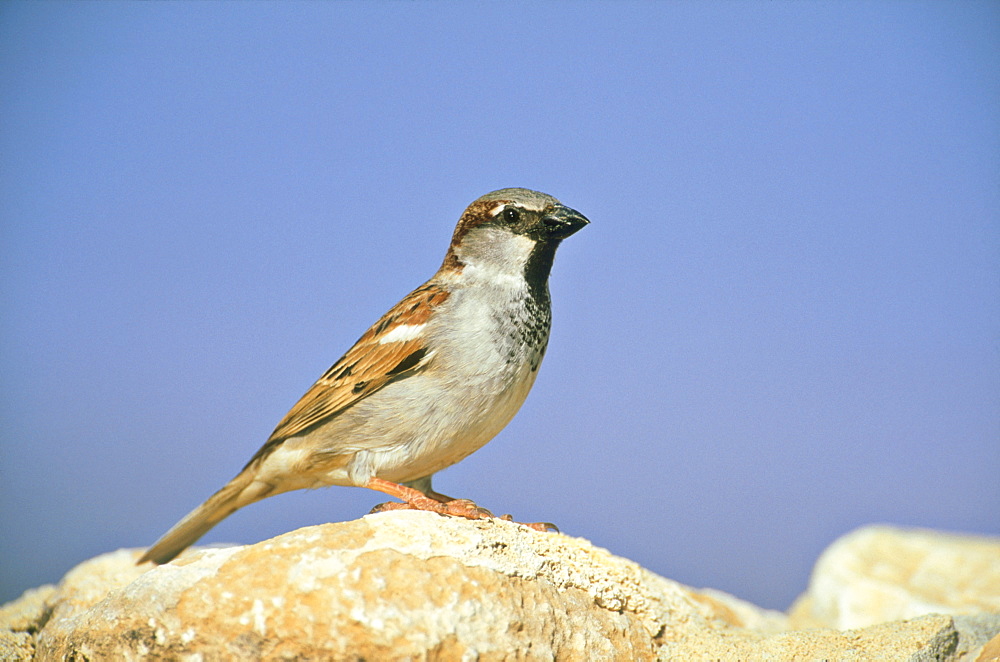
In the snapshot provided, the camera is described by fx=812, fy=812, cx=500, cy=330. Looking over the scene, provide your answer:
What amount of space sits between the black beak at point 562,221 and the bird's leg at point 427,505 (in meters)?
1.77

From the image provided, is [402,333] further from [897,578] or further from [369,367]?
[897,578]

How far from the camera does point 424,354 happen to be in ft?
16.3

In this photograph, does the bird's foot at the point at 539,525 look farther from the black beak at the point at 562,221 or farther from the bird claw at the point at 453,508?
the black beak at the point at 562,221

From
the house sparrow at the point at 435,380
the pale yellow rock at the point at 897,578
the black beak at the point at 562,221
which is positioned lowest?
the pale yellow rock at the point at 897,578

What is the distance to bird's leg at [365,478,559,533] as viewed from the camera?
4.74 metres

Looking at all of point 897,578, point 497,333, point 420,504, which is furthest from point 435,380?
point 897,578

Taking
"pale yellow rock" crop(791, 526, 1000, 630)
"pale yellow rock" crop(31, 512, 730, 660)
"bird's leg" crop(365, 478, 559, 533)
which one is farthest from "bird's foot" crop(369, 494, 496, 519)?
"pale yellow rock" crop(791, 526, 1000, 630)

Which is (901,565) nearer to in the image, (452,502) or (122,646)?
(452,502)

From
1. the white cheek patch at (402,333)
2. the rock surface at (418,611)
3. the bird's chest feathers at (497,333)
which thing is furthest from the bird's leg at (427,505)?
the white cheek patch at (402,333)

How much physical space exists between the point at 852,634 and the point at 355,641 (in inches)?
114

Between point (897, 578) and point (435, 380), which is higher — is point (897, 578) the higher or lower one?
the lower one

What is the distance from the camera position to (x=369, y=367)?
514 cm

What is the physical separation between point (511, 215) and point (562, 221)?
1.13 feet

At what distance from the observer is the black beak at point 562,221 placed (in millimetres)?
5074
